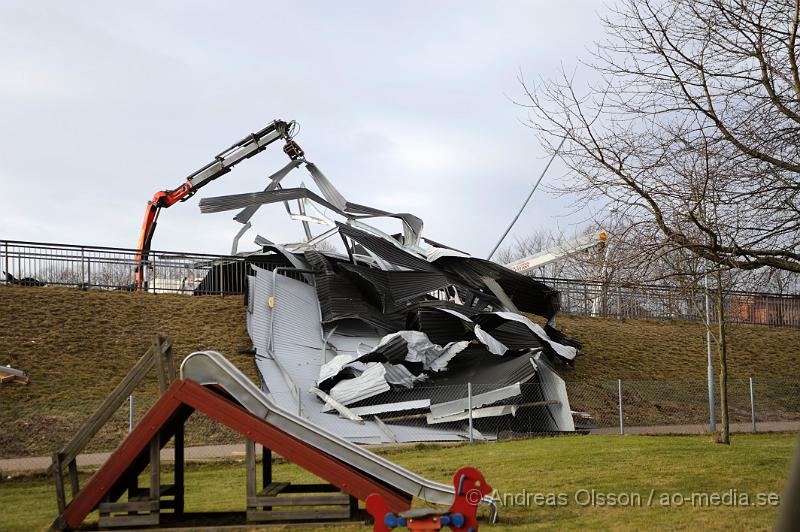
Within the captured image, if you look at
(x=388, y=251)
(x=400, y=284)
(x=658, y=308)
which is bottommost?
(x=658, y=308)

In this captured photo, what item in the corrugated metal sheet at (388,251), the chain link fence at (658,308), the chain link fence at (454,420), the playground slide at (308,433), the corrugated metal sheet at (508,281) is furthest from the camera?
the chain link fence at (658,308)

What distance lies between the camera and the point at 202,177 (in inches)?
1150

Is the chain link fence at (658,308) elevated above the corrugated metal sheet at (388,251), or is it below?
below

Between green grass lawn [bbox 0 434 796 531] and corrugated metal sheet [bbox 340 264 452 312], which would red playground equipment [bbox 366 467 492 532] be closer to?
green grass lawn [bbox 0 434 796 531]

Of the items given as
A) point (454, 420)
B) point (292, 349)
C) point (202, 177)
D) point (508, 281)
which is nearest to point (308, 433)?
point (454, 420)

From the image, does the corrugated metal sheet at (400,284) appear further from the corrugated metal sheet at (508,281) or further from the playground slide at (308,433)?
the playground slide at (308,433)

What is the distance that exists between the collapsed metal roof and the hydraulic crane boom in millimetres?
2697

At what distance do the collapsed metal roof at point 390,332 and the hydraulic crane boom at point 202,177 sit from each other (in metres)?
2.70

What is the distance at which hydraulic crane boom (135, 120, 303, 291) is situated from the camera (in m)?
28.1

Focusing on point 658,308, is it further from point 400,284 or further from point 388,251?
point 400,284

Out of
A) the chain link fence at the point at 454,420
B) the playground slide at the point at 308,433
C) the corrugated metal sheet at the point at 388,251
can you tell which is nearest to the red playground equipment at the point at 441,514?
the playground slide at the point at 308,433

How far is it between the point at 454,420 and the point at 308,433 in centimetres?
1108

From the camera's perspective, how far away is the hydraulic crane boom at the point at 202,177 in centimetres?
2814

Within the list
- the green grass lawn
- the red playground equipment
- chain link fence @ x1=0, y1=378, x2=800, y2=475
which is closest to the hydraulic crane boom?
chain link fence @ x1=0, y1=378, x2=800, y2=475
